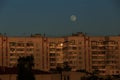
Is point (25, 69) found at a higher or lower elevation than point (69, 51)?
lower

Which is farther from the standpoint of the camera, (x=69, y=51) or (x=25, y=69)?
(x=69, y=51)

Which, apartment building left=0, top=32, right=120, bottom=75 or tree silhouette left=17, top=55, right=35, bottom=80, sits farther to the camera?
apartment building left=0, top=32, right=120, bottom=75

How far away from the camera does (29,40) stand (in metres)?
83.6

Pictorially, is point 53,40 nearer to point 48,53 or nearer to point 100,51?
point 48,53

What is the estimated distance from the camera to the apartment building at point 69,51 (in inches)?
3241

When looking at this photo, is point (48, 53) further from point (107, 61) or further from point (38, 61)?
point (107, 61)

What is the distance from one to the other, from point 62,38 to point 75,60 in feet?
19.8

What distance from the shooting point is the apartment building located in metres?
82.3

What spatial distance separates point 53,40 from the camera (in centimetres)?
8638

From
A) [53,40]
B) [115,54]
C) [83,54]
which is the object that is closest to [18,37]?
[53,40]

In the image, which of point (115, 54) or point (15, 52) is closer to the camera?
point (15, 52)

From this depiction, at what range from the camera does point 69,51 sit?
84.5 metres

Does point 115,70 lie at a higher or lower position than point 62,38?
lower

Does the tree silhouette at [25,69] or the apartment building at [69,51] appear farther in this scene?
the apartment building at [69,51]
